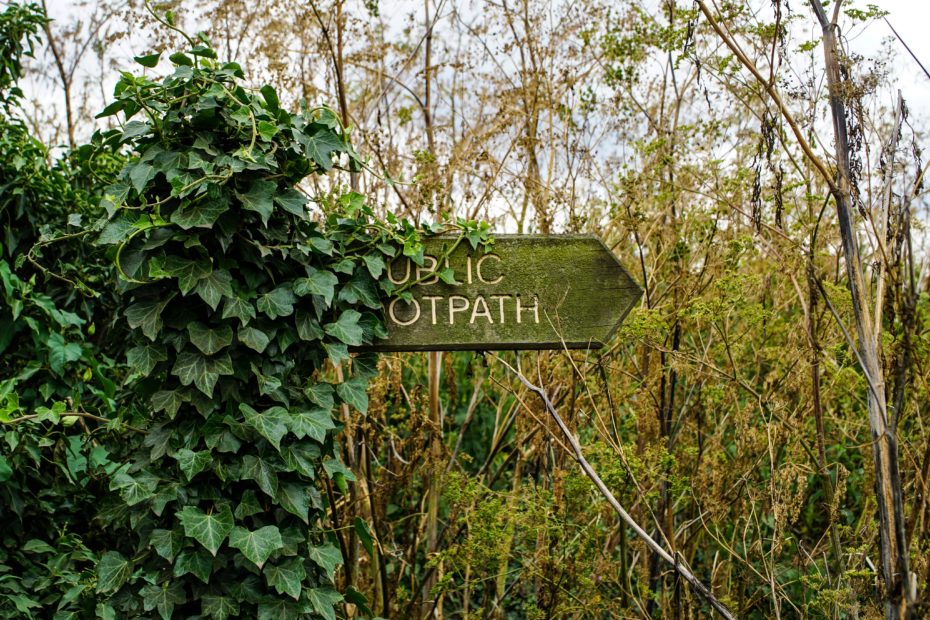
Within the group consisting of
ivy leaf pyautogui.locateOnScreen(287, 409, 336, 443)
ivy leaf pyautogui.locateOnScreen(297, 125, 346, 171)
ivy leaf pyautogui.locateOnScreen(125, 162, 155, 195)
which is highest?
ivy leaf pyautogui.locateOnScreen(297, 125, 346, 171)

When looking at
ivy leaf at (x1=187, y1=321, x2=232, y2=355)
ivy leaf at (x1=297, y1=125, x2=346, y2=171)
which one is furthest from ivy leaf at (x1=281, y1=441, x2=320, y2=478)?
ivy leaf at (x1=297, y1=125, x2=346, y2=171)

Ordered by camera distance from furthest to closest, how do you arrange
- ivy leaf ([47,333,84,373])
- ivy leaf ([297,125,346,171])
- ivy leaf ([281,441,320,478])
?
ivy leaf ([47,333,84,373]) < ivy leaf ([297,125,346,171]) < ivy leaf ([281,441,320,478])

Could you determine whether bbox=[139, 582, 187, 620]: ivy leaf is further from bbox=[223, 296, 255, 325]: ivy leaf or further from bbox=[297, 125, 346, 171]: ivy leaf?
bbox=[297, 125, 346, 171]: ivy leaf

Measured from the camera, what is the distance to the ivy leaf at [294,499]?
2.20 m

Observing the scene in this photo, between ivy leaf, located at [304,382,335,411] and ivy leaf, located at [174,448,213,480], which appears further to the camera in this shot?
ivy leaf, located at [304,382,335,411]

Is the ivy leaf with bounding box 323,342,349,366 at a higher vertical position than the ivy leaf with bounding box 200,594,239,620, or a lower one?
higher

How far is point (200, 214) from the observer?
2160 millimetres

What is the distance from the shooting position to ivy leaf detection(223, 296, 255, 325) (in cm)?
217

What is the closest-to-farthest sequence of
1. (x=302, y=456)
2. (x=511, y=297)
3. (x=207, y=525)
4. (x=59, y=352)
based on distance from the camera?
(x=207, y=525), (x=302, y=456), (x=511, y=297), (x=59, y=352)

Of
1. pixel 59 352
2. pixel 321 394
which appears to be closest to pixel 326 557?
pixel 321 394

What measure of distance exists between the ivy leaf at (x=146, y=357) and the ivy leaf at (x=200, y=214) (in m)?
0.34

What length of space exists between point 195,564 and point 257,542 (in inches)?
6.9

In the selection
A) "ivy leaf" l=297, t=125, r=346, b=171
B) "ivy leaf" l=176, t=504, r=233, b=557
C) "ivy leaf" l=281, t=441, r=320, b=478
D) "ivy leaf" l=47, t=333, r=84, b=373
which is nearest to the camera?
"ivy leaf" l=176, t=504, r=233, b=557

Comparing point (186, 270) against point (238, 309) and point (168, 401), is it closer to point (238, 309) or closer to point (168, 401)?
point (238, 309)
